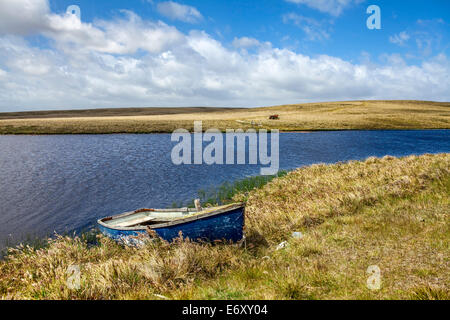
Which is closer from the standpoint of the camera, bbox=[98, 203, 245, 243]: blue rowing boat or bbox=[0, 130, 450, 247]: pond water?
→ bbox=[98, 203, 245, 243]: blue rowing boat

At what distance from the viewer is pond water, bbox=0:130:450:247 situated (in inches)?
610

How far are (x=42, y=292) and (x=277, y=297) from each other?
5159 millimetres

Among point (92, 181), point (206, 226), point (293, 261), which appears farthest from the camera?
point (92, 181)

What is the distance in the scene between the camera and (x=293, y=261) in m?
7.50

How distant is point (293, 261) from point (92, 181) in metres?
20.1

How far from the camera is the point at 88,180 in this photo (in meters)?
23.5

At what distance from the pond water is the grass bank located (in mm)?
6294

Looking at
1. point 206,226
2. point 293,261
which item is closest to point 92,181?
point 206,226

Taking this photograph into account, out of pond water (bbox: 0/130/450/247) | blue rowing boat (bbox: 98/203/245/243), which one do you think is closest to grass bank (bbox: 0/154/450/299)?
blue rowing boat (bbox: 98/203/245/243)

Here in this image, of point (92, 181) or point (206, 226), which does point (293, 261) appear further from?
point (92, 181)

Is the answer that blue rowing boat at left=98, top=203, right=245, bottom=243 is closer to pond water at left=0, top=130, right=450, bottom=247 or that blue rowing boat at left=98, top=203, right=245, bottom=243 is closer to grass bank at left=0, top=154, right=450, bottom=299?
grass bank at left=0, top=154, right=450, bottom=299

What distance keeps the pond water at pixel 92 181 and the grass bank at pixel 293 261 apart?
6294mm
